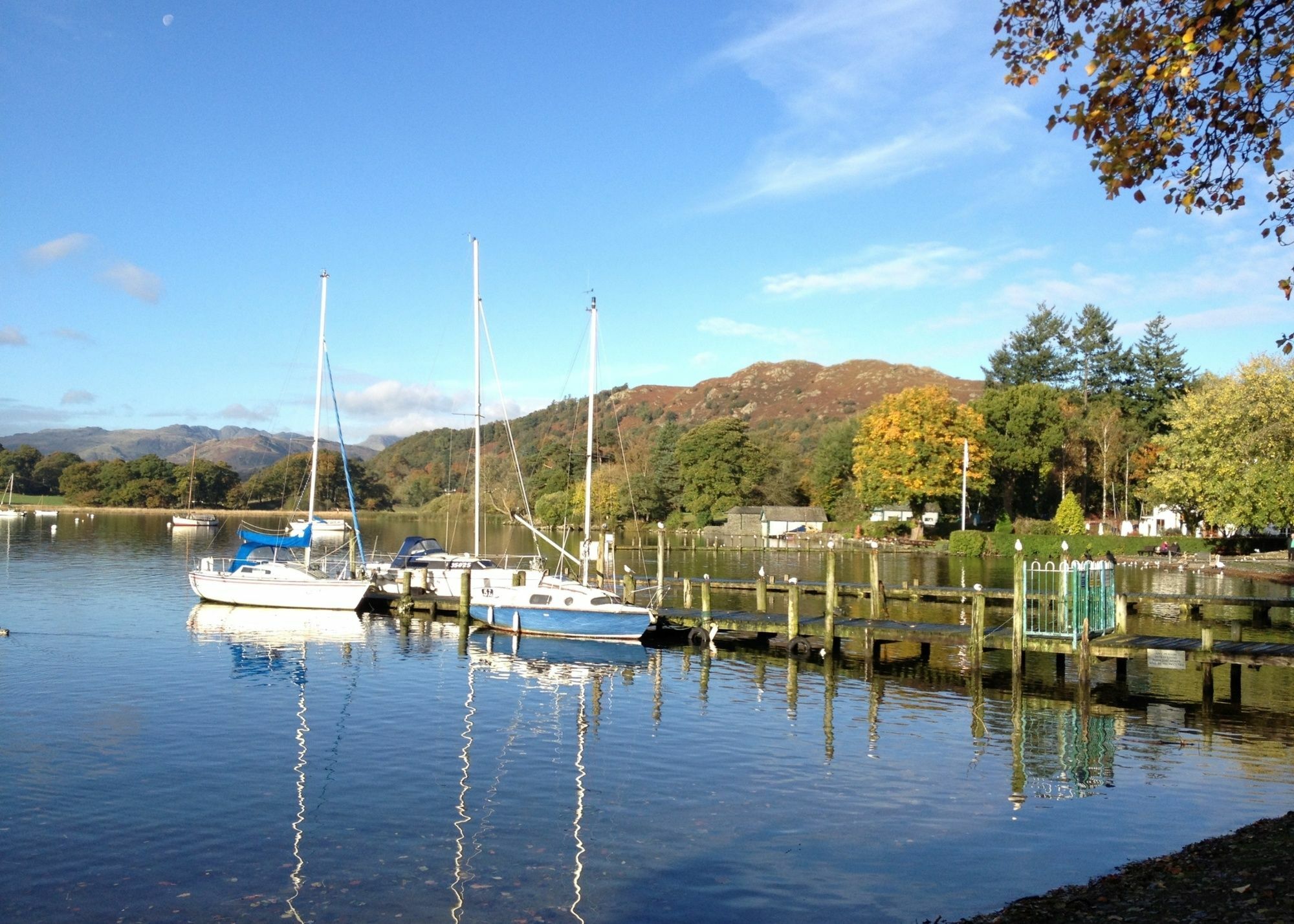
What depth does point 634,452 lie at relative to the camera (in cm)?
15312

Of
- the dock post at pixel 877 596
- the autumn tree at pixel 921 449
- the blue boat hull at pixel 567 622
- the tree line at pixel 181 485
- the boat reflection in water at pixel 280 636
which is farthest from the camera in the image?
the tree line at pixel 181 485

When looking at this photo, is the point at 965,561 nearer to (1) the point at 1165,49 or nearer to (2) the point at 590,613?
(2) the point at 590,613

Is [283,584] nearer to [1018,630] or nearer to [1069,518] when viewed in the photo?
[1018,630]

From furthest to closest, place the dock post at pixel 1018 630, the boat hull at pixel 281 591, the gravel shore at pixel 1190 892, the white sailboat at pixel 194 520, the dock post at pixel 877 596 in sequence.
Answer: the white sailboat at pixel 194 520 < the boat hull at pixel 281 591 < the dock post at pixel 877 596 < the dock post at pixel 1018 630 < the gravel shore at pixel 1190 892

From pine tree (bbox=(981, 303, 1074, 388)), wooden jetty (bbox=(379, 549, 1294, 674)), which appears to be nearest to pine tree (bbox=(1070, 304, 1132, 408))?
pine tree (bbox=(981, 303, 1074, 388))

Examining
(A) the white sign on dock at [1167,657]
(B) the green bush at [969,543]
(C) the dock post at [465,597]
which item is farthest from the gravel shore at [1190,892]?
(B) the green bush at [969,543]

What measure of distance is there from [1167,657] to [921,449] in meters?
60.3

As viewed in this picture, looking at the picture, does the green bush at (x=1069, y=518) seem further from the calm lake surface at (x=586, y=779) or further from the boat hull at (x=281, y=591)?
the boat hull at (x=281, y=591)

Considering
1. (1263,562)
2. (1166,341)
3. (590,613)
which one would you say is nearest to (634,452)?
(1166,341)

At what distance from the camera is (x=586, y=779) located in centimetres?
1759

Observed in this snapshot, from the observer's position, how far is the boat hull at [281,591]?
134ft

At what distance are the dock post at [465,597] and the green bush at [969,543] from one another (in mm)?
49333

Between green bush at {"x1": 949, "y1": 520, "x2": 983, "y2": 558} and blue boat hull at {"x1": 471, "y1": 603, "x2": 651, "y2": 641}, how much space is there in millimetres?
50085

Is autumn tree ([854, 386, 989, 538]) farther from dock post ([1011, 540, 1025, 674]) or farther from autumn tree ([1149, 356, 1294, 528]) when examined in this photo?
dock post ([1011, 540, 1025, 674])
